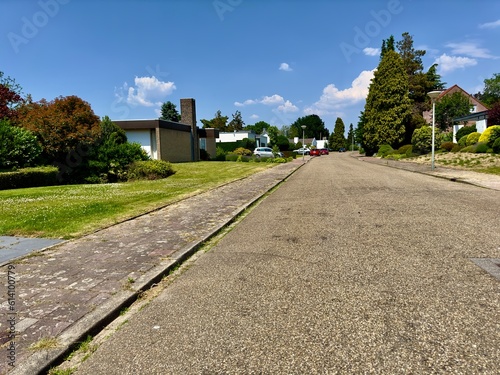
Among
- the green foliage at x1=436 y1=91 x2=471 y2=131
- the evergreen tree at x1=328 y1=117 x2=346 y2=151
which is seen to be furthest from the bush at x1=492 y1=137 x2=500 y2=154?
the evergreen tree at x1=328 y1=117 x2=346 y2=151

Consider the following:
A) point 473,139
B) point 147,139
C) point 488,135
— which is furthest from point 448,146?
point 147,139

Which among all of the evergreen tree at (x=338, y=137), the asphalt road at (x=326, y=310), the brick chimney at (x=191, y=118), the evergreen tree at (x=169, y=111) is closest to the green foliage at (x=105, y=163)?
the asphalt road at (x=326, y=310)

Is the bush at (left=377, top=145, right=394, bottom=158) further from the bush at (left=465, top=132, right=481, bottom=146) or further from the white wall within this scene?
the white wall

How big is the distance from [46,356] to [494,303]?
4.27m

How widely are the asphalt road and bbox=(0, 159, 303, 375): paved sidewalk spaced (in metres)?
0.37

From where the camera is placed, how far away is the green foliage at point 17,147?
50.4 ft

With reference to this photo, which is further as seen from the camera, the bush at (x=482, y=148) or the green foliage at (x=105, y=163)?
the bush at (x=482, y=148)

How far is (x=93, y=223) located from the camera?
7.69 m

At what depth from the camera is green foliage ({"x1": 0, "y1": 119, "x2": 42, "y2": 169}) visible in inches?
605

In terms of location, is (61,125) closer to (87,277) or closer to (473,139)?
(87,277)

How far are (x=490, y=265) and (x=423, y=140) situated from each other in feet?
105

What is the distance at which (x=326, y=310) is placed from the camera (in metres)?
3.47

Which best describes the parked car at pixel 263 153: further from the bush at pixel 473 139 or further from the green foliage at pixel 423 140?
the bush at pixel 473 139

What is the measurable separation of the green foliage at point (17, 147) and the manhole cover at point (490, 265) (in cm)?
1788
